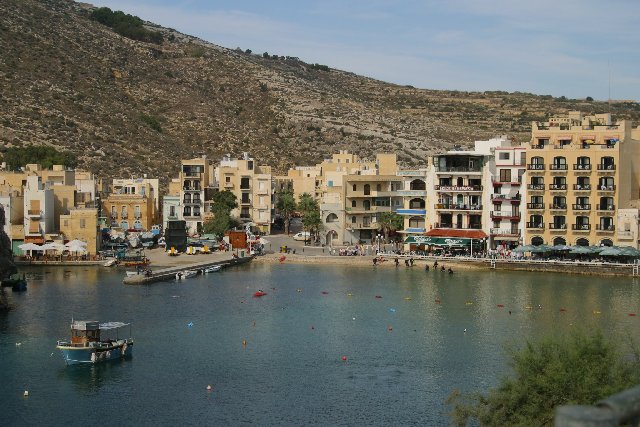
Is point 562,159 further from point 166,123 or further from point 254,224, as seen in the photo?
point 166,123

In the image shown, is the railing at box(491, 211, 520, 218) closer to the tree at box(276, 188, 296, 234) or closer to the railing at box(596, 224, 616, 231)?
the railing at box(596, 224, 616, 231)

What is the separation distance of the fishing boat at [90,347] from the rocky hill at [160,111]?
85.5m

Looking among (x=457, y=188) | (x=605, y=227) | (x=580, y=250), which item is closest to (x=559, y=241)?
(x=605, y=227)

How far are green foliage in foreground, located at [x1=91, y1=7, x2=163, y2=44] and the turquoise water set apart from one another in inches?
4722

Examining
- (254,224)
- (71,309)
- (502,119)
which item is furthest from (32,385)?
(502,119)

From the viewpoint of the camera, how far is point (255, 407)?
36750 millimetres

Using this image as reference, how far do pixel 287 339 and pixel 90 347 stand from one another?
1032 cm

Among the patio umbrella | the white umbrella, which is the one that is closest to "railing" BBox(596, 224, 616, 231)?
the patio umbrella

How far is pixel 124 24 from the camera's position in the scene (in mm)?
195500

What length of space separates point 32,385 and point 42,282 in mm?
32903

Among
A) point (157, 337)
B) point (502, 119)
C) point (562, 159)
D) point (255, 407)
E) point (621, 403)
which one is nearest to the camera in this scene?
point (621, 403)

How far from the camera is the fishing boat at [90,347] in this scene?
4466 centimetres

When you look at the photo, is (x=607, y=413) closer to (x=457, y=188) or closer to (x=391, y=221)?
(x=457, y=188)

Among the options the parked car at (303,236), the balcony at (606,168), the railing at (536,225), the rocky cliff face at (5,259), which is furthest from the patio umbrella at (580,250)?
the rocky cliff face at (5,259)
